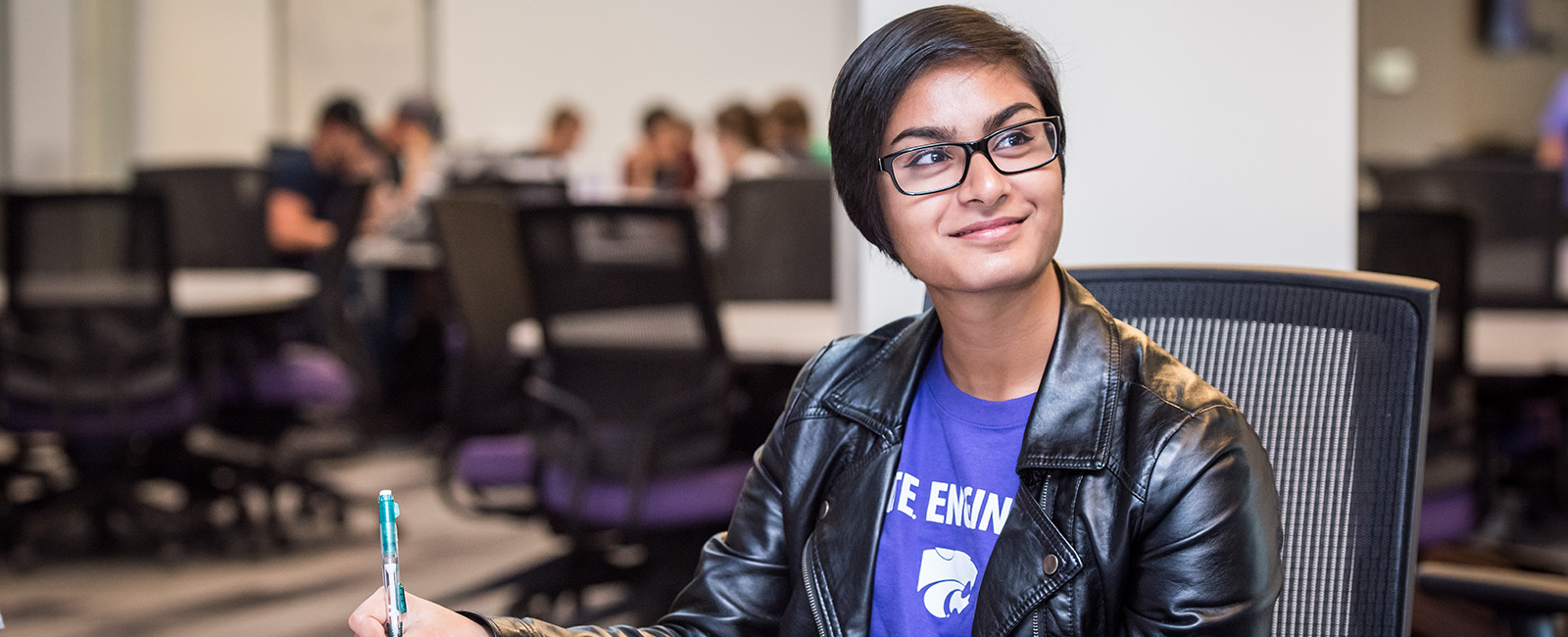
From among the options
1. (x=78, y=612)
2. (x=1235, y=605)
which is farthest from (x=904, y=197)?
(x=78, y=612)

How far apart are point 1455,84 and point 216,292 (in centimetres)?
757

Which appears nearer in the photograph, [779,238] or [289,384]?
[779,238]

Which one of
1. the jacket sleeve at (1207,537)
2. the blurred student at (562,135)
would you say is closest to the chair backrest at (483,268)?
the jacket sleeve at (1207,537)

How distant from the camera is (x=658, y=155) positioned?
6891mm

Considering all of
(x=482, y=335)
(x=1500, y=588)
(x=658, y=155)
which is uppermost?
(x=658, y=155)

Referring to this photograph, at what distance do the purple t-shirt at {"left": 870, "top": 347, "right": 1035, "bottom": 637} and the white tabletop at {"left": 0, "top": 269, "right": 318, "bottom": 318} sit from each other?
2.79m

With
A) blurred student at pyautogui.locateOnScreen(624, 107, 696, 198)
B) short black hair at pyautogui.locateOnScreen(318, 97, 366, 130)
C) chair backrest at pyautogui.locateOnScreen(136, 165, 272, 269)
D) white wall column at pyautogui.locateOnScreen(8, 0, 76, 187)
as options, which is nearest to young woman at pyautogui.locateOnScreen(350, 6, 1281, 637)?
chair backrest at pyautogui.locateOnScreen(136, 165, 272, 269)

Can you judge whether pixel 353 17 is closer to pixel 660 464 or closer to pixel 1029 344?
pixel 660 464

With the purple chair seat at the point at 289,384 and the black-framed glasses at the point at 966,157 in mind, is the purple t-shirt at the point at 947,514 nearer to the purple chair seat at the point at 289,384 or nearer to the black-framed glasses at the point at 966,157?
the black-framed glasses at the point at 966,157

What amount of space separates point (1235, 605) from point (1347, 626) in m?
0.22

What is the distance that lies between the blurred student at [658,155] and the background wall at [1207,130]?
5.15 meters

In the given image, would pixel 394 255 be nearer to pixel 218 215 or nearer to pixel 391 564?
pixel 218 215

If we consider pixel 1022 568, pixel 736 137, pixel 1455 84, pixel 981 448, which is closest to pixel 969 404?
pixel 981 448

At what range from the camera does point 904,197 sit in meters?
0.95
